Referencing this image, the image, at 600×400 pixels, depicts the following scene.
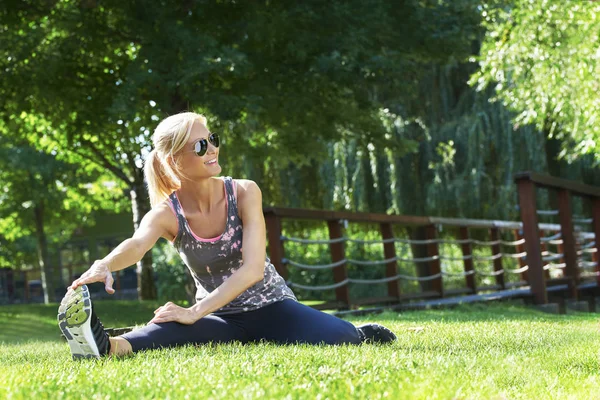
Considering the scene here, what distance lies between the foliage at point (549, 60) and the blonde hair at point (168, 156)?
32.8 feet

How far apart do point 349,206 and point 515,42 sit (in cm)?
593

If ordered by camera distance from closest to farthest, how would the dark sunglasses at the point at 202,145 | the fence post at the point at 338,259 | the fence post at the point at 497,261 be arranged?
the dark sunglasses at the point at 202,145, the fence post at the point at 338,259, the fence post at the point at 497,261

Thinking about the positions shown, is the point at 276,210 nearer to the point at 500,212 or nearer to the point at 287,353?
the point at 287,353

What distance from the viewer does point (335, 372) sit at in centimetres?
336

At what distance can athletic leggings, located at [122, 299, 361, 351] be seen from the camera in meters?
4.66

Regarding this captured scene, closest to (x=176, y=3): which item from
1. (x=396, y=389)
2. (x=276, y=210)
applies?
(x=276, y=210)

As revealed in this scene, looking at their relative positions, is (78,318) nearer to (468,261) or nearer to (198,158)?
(198,158)

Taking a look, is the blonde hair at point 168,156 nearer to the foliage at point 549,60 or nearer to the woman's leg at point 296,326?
the woman's leg at point 296,326

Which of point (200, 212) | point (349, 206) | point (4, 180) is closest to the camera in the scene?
point (200, 212)

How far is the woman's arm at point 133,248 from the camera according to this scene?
4.11m

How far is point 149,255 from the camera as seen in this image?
20609 millimetres

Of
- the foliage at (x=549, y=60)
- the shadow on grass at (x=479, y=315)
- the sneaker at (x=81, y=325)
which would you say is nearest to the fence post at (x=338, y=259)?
the shadow on grass at (x=479, y=315)

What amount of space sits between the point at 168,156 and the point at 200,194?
→ 302 mm

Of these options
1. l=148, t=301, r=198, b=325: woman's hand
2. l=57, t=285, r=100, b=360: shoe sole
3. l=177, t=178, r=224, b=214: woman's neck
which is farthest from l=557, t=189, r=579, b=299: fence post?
l=57, t=285, r=100, b=360: shoe sole
